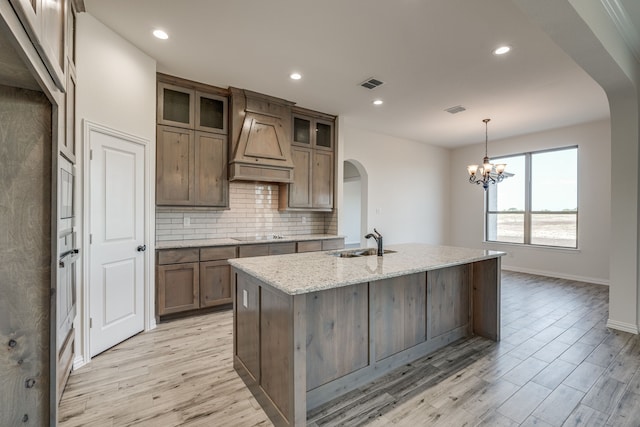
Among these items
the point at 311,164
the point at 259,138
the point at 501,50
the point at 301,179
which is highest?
the point at 501,50

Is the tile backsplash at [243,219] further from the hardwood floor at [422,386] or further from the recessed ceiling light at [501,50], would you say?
the recessed ceiling light at [501,50]

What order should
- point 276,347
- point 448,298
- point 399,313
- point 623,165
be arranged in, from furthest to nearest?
point 623,165 → point 448,298 → point 399,313 → point 276,347

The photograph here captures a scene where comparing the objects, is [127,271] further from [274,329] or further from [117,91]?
[274,329]

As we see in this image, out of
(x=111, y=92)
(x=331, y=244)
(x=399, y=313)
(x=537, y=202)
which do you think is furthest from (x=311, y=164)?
(x=537, y=202)

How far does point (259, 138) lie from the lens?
413 centimetres

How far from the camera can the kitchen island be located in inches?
65.3

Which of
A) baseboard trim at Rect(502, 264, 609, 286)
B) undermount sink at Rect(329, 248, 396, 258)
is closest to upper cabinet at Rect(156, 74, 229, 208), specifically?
undermount sink at Rect(329, 248, 396, 258)

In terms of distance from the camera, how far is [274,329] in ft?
5.98

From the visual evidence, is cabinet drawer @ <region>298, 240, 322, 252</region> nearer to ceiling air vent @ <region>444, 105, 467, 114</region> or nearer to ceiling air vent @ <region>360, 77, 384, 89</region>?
ceiling air vent @ <region>360, 77, 384, 89</region>

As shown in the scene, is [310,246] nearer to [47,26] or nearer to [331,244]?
[331,244]

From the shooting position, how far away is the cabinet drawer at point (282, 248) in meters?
4.07

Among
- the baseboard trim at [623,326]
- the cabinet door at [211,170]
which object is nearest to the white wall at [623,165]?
the baseboard trim at [623,326]

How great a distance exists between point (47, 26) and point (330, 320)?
2135 mm

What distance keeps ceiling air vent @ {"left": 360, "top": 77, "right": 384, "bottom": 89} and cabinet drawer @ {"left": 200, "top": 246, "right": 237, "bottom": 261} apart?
2.66m
